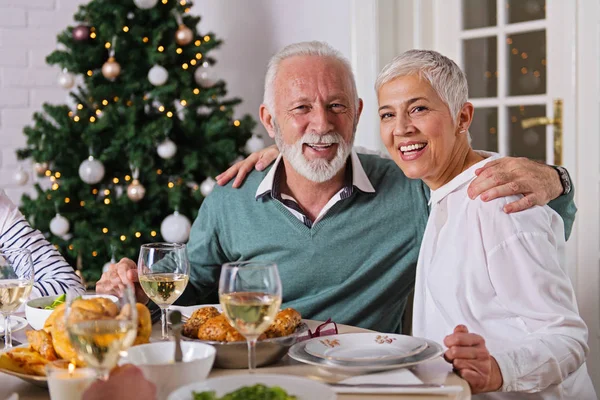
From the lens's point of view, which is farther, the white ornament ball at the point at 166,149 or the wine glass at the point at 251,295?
the white ornament ball at the point at 166,149

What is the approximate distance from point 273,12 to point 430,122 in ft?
9.92

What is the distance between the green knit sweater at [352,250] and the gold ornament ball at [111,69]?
166cm

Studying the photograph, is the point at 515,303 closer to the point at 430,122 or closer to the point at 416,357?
the point at 416,357

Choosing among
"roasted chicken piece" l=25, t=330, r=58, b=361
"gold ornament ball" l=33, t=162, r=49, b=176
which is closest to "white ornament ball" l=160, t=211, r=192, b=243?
"gold ornament ball" l=33, t=162, r=49, b=176

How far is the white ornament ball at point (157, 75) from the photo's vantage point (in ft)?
11.7

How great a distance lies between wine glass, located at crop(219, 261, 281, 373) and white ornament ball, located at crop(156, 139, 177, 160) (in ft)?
8.21

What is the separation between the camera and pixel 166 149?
3.62 metres

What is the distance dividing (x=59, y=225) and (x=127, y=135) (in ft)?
1.73

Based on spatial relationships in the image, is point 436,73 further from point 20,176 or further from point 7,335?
point 20,176

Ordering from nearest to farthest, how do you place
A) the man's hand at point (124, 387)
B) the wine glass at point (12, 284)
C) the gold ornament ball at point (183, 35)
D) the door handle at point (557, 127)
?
the man's hand at point (124, 387) < the wine glass at point (12, 284) < the door handle at point (557, 127) < the gold ornament ball at point (183, 35)

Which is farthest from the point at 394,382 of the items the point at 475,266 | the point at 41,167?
the point at 41,167

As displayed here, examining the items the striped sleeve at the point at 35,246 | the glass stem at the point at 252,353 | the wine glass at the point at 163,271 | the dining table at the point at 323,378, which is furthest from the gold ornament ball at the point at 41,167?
the glass stem at the point at 252,353

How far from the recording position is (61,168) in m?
3.67

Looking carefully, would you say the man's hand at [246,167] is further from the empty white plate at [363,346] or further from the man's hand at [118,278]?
the empty white plate at [363,346]
